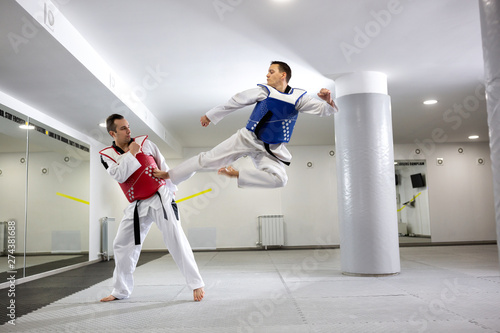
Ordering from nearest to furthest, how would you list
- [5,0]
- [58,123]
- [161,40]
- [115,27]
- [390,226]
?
[5,0], [115,27], [161,40], [390,226], [58,123]

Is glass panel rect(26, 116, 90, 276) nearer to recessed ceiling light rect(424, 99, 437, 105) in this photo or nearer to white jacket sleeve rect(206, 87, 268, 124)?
white jacket sleeve rect(206, 87, 268, 124)

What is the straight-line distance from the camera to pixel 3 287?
17.1 ft

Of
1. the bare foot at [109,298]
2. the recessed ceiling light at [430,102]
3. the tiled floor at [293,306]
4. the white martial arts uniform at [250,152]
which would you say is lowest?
the tiled floor at [293,306]

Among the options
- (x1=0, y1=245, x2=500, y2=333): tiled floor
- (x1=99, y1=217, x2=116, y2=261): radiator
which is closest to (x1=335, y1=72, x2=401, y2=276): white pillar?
(x1=0, y1=245, x2=500, y2=333): tiled floor

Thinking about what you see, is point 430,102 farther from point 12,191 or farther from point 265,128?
point 12,191

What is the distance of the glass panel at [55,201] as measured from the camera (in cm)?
620

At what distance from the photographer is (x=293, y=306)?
3.83 metres

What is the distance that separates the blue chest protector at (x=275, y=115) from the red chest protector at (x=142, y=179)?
119 centimetres

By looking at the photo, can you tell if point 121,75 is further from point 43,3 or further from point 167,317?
point 167,317

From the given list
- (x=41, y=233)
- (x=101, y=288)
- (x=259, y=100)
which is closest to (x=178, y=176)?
(x=259, y=100)

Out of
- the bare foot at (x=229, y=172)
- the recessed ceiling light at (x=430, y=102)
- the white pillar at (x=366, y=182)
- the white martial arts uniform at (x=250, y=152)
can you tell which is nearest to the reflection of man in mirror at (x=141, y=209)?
the white martial arts uniform at (x=250, y=152)

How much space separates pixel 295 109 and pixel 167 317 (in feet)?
6.50

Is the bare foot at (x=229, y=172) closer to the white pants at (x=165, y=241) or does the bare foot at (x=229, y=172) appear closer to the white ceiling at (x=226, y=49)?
the white pants at (x=165, y=241)

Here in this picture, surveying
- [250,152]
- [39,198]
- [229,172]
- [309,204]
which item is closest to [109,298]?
[229,172]
